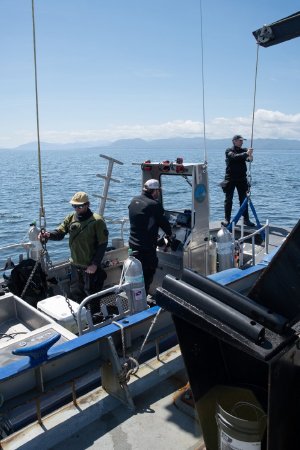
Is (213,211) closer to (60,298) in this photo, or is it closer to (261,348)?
(60,298)

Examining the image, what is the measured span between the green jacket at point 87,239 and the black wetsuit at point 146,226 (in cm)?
54

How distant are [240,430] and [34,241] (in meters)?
4.55

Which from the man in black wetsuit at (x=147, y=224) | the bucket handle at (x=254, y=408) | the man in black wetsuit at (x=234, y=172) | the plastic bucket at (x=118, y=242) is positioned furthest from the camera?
the man in black wetsuit at (x=234, y=172)

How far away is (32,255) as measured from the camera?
6.30 metres

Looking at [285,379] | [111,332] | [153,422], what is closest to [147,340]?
[111,332]

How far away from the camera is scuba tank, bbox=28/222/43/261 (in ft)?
20.0

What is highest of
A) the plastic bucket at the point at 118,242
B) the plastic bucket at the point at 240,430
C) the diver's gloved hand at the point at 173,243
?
the diver's gloved hand at the point at 173,243

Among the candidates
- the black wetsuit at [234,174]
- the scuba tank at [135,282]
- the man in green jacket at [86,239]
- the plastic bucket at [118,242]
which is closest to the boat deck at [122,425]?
the scuba tank at [135,282]

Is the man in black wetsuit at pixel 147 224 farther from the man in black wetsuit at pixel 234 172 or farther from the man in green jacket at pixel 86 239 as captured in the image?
the man in black wetsuit at pixel 234 172

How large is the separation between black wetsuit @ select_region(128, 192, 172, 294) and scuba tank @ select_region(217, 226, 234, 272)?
3.02 feet

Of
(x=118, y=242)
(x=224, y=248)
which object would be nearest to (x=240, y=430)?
(x=224, y=248)

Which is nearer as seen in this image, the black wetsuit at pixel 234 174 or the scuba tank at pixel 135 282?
the scuba tank at pixel 135 282

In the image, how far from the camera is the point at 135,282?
487 cm

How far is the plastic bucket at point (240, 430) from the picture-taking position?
2324 mm
